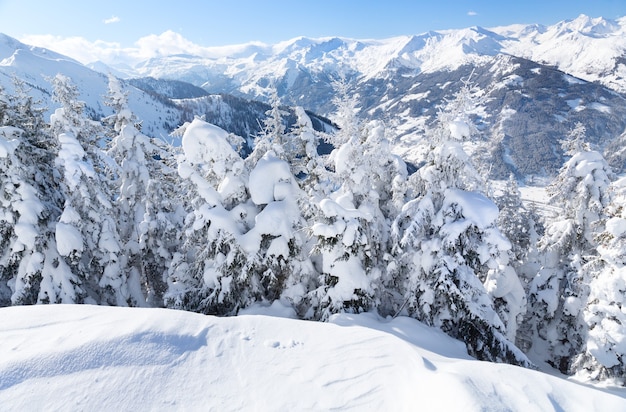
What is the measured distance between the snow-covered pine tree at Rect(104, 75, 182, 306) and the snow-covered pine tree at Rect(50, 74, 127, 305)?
1.30 meters

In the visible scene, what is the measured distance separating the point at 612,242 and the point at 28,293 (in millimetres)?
21099

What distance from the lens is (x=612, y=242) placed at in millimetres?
12461

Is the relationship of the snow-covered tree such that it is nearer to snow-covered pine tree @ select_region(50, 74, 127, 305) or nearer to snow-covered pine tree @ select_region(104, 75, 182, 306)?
snow-covered pine tree @ select_region(104, 75, 182, 306)

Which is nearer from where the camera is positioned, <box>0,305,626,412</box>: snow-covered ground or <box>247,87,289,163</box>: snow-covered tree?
<box>0,305,626,412</box>: snow-covered ground

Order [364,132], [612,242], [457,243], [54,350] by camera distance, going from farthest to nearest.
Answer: [364,132] → [612,242] → [457,243] → [54,350]

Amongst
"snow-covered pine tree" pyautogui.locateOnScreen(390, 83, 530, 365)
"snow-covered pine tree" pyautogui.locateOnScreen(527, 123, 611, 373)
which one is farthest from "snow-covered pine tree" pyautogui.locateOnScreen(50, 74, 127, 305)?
"snow-covered pine tree" pyautogui.locateOnScreen(527, 123, 611, 373)

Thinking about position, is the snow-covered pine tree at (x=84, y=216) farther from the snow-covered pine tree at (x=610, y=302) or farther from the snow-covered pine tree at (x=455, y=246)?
the snow-covered pine tree at (x=610, y=302)

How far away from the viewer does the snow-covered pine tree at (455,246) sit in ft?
37.3

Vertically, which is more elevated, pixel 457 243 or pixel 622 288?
pixel 457 243

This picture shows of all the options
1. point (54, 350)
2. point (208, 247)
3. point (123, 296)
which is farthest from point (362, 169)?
point (123, 296)

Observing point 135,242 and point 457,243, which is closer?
point 457,243

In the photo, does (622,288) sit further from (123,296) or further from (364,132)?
(123,296)

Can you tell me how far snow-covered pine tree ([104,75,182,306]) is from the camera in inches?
666

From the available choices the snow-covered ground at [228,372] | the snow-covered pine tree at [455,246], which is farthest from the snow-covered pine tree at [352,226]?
the snow-covered ground at [228,372]
